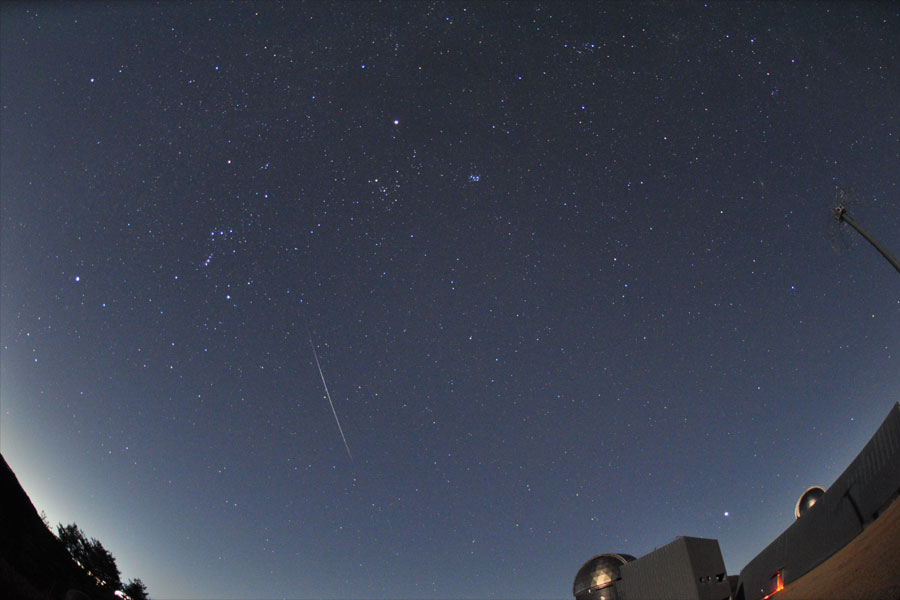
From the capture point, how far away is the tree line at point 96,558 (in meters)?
40.5

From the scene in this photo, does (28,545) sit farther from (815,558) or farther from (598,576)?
(598,576)

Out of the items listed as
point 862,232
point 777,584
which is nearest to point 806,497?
point 777,584

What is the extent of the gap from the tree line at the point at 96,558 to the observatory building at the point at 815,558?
44773mm

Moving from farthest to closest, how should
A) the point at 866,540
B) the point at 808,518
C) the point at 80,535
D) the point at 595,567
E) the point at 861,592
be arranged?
the point at 80,535, the point at 595,567, the point at 808,518, the point at 866,540, the point at 861,592

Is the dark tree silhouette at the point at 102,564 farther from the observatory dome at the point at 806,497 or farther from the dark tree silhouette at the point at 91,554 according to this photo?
the observatory dome at the point at 806,497

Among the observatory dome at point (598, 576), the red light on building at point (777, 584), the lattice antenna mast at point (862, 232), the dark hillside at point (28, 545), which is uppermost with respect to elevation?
the lattice antenna mast at point (862, 232)

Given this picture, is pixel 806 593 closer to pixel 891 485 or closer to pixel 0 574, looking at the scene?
pixel 891 485

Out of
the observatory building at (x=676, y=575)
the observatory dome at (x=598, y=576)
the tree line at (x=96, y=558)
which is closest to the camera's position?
the observatory building at (x=676, y=575)

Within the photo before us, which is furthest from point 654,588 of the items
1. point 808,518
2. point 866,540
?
point 866,540

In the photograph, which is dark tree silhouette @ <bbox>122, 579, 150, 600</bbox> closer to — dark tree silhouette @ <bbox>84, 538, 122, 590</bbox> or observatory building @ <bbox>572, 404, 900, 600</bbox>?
dark tree silhouette @ <bbox>84, 538, 122, 590</bbox>

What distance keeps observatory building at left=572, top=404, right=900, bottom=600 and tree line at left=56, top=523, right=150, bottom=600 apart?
147ft

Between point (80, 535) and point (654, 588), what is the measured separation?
177ft

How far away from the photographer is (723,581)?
23.7 meters

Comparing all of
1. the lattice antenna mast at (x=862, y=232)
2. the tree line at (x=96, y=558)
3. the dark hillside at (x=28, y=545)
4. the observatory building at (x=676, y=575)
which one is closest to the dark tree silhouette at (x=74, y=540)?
the tree line at (x=96, y=558)
